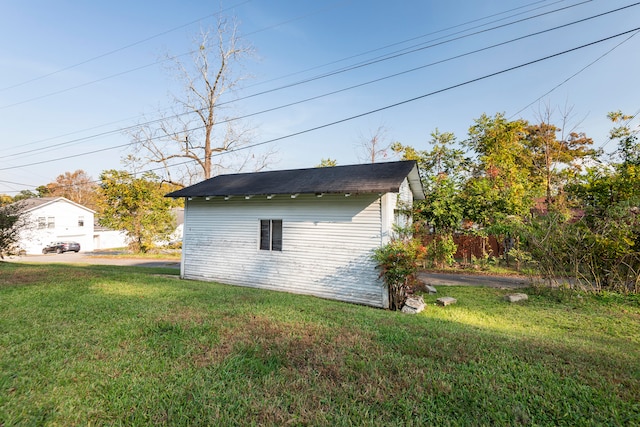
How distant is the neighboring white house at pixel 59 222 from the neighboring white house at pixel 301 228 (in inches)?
1099

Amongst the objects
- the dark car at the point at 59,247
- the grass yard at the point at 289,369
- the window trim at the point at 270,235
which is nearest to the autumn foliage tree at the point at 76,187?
the dark car at the point at 59,247

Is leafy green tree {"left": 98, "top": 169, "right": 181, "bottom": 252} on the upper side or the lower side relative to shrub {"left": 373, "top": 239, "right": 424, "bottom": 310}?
upper

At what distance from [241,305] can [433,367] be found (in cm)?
343

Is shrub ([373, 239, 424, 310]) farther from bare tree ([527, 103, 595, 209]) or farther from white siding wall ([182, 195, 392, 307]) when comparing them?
bare tree ([527, 103, 595, 209])

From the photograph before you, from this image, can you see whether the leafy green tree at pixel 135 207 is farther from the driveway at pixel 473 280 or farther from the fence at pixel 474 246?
the fence at pixel 474 246

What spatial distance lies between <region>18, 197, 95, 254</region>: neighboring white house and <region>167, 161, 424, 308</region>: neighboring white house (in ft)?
91.6

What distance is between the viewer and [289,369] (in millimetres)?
2793

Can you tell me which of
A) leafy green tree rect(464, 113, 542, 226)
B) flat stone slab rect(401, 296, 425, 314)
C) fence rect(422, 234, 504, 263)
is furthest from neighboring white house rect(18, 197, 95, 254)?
leafy green tree rect(464, 113, 542, 226)

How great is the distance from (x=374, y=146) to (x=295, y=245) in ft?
51.9

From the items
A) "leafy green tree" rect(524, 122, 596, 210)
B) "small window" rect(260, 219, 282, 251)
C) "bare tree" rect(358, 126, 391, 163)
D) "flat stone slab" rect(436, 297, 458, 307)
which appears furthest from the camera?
"bare tree" rect(358, 126, 391, 163)

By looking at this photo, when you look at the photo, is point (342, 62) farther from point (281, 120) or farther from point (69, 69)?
point (69, 69)

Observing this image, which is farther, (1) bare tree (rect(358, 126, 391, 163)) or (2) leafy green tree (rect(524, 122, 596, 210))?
(1) bare tree (rect(358, 126, 391, 163))

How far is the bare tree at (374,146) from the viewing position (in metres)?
21.7

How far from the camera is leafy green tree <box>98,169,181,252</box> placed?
2066 cm
